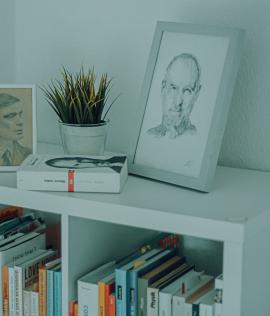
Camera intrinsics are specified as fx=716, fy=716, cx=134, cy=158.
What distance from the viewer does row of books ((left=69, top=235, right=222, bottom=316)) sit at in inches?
49.4

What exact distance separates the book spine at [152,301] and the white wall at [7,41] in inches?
29.0

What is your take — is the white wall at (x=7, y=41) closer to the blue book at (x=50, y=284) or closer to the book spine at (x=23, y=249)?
the book spine at (x=23, y=249)

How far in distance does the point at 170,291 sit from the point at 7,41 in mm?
806

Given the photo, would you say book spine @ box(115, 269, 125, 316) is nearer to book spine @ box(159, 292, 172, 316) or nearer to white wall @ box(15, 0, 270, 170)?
book spine @ box(159, 292, 172, 316)

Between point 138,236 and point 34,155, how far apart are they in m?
0.28

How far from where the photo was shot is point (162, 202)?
1.25 metres

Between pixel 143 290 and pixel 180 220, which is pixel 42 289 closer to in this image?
pixel 143 290

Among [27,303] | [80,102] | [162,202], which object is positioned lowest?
[27,303]

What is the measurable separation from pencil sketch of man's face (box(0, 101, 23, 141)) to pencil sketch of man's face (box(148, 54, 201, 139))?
29 centimetres

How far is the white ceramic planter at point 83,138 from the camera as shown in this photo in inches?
57.3

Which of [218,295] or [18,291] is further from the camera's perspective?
[18,291]

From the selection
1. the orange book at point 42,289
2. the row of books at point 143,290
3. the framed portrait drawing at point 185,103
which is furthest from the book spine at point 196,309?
the orange book at point 42,289

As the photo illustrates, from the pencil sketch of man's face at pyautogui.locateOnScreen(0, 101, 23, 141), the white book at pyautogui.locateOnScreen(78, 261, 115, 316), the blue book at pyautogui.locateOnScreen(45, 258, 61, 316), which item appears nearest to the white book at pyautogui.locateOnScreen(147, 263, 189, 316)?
the white book at pyautogui.locateOnScreen(78, 261, 115, 316)

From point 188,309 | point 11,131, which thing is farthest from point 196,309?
point 11,131
